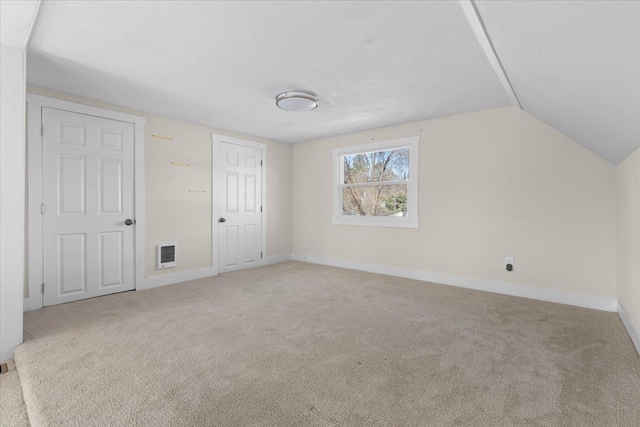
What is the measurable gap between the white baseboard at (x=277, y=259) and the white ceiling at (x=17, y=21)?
4070mm

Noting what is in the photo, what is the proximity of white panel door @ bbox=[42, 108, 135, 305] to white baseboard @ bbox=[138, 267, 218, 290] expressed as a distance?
0.21 m

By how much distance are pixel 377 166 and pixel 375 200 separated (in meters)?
0.54

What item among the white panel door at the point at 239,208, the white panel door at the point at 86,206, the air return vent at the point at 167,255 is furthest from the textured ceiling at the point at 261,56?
the air return vent at the point at 167,255

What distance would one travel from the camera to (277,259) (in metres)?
5.68

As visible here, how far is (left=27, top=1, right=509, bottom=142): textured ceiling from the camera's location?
191 centimetres

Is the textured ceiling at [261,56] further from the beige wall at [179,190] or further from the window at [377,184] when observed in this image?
the window at [377,184]

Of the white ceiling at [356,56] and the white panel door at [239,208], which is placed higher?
the white ceiling at [356,56]

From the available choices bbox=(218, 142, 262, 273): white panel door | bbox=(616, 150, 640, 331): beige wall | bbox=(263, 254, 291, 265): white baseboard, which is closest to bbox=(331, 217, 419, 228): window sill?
bbox=(263, 254, 291, 265): white baseboard

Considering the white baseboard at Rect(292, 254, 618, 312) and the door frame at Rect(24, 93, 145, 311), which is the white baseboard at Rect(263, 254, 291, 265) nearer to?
the white baseboard at Rect(292, 254, 618, 312)

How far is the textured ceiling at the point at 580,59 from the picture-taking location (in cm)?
126

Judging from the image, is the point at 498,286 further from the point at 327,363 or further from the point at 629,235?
the point at 327,363

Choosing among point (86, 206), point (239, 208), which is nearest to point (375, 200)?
point (239, 208)

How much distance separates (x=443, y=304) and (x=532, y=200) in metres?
1.59

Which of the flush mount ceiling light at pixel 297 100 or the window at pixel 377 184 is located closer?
the flush mount ceiling light at pixel 297 100
